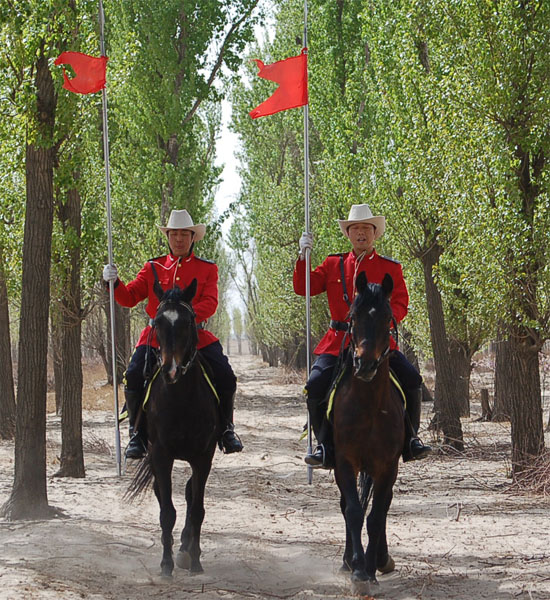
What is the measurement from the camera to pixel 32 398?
8.95 metres

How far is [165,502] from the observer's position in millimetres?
6973

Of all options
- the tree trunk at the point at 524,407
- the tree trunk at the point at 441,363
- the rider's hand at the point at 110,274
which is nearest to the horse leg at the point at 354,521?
the rider's hand at the point at 110,274

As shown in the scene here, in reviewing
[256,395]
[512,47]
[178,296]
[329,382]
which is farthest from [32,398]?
[256,395]

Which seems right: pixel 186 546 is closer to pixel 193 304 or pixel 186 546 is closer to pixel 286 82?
pixel 193 304

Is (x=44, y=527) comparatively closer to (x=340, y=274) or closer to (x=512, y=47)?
(x=340, y=274)

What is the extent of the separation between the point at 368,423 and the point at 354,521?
0.72 meters

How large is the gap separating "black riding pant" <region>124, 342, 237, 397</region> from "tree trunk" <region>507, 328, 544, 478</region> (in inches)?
199

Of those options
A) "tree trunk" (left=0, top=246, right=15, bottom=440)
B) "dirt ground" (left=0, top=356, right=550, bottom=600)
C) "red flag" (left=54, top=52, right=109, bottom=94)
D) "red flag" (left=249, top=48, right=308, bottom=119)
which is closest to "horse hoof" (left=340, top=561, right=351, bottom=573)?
"dirt ground" (left=0, top=356, right=550, bottom=600)

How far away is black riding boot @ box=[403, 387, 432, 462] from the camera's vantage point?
269 inches

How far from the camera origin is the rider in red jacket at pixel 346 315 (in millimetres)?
6820

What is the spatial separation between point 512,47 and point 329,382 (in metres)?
5.98

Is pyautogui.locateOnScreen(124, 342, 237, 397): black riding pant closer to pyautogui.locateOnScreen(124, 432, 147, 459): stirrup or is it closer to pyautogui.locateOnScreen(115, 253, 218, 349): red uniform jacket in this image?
pyautogui.locateOnScreen(115, 253, 218, 349): red uniform jacket

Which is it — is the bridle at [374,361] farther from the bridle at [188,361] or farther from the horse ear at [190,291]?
the horse ear at [190,291]

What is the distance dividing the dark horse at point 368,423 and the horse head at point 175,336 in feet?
3.96
